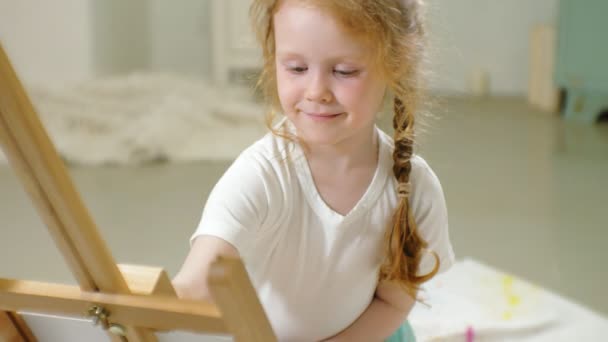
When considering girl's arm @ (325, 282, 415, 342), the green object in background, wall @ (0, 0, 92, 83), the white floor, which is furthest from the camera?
wall @ (0, 0, 92, 83)

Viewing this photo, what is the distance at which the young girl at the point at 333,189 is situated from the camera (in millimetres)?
749

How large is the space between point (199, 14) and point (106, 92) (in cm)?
82

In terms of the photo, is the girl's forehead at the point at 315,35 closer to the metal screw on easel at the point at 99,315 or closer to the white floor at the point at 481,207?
the metal screw on easel at the point at 99,315

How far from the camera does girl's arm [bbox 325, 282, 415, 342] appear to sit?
93 cm

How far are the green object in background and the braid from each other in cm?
197

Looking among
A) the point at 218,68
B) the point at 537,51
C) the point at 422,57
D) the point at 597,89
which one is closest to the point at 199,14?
the point at 218,68

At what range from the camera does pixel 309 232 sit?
0.85 metres

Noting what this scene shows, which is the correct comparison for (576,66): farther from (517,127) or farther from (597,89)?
(517,127)

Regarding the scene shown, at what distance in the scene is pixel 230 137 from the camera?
2.36m

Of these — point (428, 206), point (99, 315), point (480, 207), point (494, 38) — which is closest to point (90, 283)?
point (99, 315)

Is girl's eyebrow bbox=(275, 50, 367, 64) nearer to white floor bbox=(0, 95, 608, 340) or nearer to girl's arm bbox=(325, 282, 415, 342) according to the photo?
girl's arm bbox=(325, 282, 415, 342)

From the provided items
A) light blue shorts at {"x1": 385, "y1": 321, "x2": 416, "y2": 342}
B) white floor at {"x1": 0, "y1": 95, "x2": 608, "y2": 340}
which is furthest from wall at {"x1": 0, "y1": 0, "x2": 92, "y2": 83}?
light blue shorts at {"x1": 385, "y1": 321, "x2": 416, "y2": 342}

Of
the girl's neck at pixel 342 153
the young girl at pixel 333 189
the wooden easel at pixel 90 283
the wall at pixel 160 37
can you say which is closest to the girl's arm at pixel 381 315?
the young girl at pixel 333 189

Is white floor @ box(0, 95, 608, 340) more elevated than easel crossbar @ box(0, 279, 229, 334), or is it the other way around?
white floor @ box(0, 95, 608, 340)
